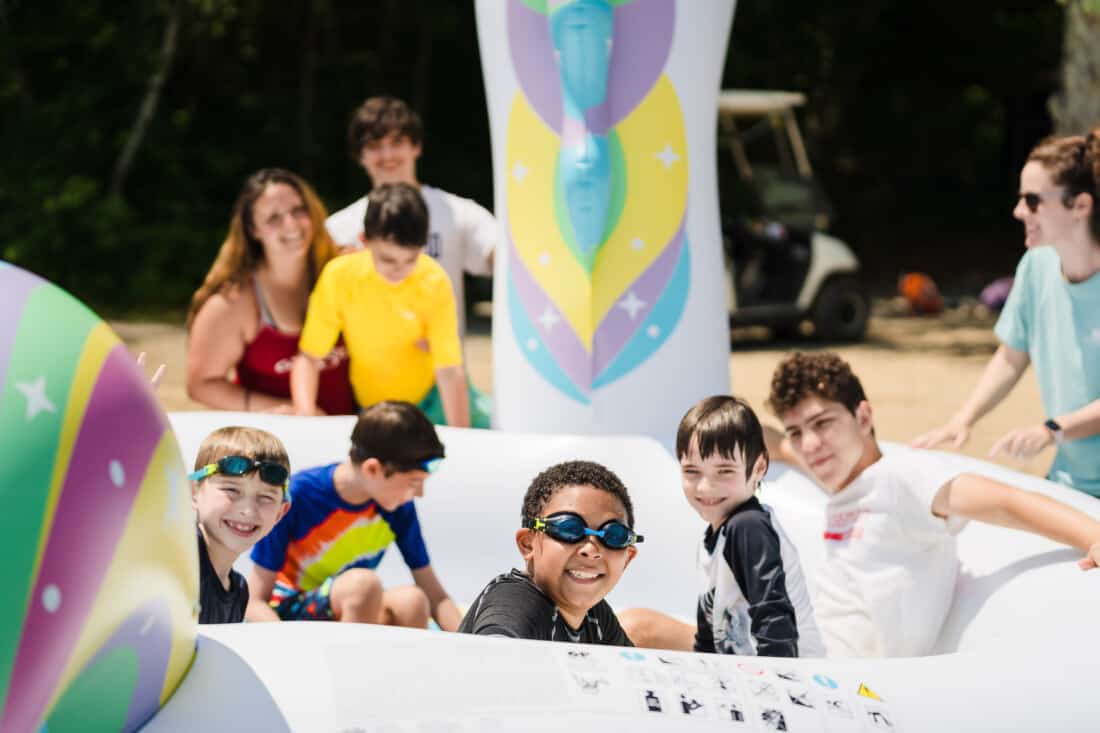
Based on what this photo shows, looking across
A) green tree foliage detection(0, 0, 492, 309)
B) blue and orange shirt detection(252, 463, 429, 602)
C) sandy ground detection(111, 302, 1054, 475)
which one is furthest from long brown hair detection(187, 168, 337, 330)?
green tree foliage detection(0, 0, 492, 309)

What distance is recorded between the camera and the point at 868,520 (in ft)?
8.95

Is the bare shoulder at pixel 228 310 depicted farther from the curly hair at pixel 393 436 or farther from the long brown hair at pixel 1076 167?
the long brown hair at pixel 1076 167

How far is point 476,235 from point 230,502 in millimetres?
2193

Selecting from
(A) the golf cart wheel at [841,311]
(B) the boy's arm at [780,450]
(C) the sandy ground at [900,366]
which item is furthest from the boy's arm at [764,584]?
(A) the golf cart wheel at [841,311]

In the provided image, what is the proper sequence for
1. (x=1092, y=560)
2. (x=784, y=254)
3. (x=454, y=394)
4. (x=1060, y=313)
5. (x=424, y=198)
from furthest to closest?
(x=784, y=254) → (x=424, y=198) → (x=454, y=394) → (x=1060, y=313) → (x=1092, y=560)

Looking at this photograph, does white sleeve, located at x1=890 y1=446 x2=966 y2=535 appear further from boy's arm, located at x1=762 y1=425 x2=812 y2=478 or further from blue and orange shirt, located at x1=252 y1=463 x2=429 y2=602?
blue and orange shirt, located at x1=252 y1=463 x2=429 y2=602

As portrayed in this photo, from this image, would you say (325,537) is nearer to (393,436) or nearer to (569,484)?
(393,436)

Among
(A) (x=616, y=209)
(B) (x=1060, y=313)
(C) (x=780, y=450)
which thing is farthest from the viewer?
(A) (x=616, y=209)

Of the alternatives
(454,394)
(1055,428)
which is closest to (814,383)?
(1055,428)

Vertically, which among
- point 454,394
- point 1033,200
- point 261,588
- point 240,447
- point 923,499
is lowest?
point 261,588

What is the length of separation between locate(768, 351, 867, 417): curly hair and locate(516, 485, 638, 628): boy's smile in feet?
2.51

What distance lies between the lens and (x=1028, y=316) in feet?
10.6

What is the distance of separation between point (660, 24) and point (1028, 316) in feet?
3.79

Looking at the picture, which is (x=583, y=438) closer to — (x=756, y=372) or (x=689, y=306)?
(x=689, y=306)
